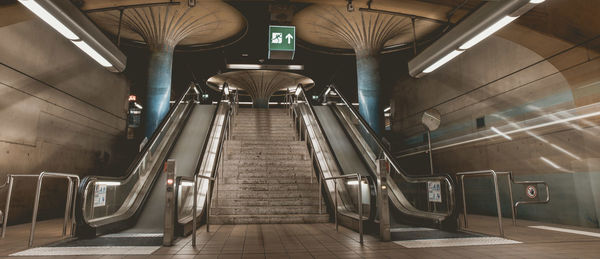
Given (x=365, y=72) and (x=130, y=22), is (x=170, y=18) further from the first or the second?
(x=365, y=72)

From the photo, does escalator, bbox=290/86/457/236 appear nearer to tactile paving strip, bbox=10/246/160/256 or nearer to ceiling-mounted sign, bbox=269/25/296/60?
ceiling-mounted sign, bbox=269/25/296/60

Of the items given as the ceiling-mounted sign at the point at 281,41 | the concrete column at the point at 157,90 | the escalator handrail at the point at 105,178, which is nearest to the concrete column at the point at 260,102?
the concrete column at the point at 157,90

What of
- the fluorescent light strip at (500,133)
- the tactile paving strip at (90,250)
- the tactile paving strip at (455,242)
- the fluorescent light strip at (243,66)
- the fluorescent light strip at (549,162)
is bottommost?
the tactile paving strip at (455,242)

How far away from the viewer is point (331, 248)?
4164mm

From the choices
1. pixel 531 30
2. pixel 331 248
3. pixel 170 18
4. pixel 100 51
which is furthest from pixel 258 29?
pixel 331 248

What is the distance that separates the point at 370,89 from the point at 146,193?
8709 mm

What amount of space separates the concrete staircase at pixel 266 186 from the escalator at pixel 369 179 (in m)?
0.58

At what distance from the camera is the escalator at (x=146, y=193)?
4906 millimetres

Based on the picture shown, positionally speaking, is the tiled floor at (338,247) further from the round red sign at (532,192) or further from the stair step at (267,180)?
the stair step at (267,180)

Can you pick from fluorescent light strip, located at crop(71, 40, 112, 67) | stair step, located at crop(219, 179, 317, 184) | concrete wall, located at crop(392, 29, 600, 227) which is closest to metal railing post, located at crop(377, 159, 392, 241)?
stair step, located at crop(219, 179, 317, 184)

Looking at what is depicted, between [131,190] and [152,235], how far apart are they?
1.86 metres

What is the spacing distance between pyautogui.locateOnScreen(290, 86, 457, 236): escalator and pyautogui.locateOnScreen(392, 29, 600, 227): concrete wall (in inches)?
92.1

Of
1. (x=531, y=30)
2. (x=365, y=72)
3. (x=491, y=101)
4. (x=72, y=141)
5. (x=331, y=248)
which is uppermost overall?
(x=365, y=72)

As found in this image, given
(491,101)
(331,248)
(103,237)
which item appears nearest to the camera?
(331,248)
